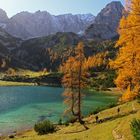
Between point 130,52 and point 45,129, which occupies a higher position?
point 130,52

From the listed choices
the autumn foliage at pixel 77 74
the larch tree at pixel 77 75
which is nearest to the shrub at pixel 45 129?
the larch tree at pixel 77 75

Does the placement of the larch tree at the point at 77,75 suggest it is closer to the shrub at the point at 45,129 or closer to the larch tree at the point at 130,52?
the shrub at the point at 45,129

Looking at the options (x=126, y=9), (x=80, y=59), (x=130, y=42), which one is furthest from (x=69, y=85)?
(x=126, y=9)

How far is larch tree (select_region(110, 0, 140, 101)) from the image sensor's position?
2787cm

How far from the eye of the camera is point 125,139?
30.3 metres

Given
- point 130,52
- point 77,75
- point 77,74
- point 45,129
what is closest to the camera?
point 130,52

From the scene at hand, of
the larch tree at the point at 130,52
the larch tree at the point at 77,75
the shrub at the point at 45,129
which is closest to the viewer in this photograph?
the larch tree at the point at 130,52

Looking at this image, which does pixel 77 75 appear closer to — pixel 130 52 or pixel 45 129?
pixel 45 129

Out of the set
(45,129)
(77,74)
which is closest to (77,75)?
(77,74)

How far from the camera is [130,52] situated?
1308 inches

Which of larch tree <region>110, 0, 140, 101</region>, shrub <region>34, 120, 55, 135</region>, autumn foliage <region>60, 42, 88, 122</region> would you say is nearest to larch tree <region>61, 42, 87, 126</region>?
autumn foliage <region>60, 42, 88, 122</region>

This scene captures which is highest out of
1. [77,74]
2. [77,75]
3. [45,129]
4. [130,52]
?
[130,52]

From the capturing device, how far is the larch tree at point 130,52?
2787 cm

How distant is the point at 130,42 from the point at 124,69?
4.13 meters
